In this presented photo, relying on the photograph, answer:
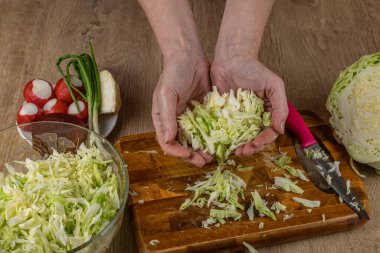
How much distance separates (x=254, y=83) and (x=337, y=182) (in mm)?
597

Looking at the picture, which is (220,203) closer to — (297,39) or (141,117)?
(141,117)

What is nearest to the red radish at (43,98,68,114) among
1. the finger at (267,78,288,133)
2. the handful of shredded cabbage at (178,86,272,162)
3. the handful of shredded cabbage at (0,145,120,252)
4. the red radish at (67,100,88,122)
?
the red radish at (67,100,88,122)

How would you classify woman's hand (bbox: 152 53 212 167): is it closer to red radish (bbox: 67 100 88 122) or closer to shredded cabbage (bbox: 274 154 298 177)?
shredded cabbage (bbox: 274 154 298 177)

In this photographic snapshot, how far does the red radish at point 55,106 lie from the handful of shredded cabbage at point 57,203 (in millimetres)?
524

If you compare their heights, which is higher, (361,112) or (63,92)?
(63,92)

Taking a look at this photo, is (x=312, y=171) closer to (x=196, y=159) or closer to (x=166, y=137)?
(x=196, y=159)

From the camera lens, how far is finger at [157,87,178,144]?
7.42 feet

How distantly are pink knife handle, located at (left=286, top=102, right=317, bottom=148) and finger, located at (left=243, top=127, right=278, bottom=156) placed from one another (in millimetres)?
167

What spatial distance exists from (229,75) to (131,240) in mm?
931

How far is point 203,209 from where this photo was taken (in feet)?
7.32

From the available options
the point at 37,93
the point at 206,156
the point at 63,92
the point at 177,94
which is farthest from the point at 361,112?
the point at 37,93

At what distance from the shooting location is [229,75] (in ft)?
8.46

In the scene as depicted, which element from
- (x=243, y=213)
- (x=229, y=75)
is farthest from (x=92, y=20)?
(x=243, y=213)

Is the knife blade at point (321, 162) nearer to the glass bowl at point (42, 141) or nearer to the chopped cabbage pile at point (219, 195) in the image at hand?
the chopped cabbage pile at point (219, 195)
